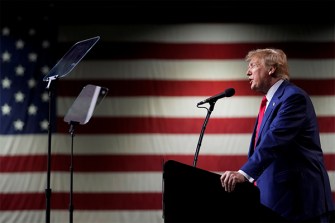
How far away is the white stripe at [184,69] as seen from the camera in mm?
4121

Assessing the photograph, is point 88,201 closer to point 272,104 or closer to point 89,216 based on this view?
point 89,216

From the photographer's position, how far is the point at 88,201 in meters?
4.05

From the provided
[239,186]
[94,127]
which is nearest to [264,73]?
[239,186]

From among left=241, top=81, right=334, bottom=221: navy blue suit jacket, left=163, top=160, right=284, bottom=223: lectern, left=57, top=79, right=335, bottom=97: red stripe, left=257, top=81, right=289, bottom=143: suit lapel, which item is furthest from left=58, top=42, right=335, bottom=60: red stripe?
left=163, top=160, right=284, bottom=223: lectern

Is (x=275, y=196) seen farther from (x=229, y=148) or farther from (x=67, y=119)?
(x=229, y=148)

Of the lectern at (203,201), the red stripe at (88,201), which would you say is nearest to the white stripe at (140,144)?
the red stripe at (88,201)

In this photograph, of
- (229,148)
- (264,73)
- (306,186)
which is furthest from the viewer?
(229,148)

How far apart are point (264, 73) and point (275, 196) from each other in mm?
613

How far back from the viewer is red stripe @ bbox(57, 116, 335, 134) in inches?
160

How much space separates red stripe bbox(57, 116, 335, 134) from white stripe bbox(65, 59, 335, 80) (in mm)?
382

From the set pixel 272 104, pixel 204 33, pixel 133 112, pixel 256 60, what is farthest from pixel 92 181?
pixel 272 104

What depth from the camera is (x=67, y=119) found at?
2.67 metres

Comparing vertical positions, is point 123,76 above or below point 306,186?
above

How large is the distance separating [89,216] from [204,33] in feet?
6.45
